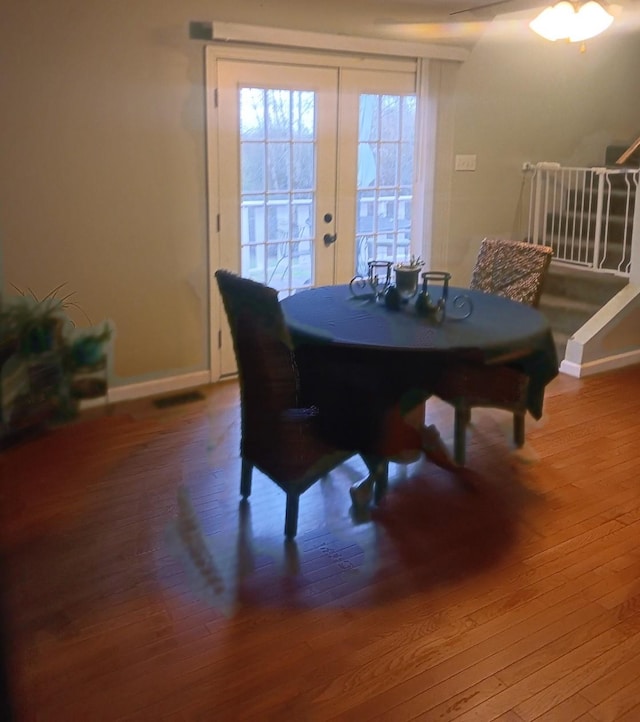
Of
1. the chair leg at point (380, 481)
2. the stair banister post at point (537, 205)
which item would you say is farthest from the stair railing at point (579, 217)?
the chair leg at point (380, 481)

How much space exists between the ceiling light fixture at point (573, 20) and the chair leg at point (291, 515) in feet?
7.54

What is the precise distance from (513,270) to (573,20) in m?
1.14

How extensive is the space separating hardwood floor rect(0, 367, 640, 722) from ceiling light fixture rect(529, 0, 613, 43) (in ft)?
6.02

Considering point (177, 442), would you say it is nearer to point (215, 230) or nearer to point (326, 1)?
point (215, 230)

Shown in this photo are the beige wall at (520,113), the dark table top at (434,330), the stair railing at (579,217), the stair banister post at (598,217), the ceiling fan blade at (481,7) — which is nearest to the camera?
the dark table top at (434,330)

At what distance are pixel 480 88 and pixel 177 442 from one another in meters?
3.18

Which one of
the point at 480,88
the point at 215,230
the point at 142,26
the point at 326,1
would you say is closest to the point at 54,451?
the point at 215,230

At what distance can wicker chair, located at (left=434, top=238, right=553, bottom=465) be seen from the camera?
309 centimetres

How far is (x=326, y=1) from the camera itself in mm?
4148

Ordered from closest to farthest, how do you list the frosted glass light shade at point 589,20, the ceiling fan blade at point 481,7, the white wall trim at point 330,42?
the frosted glass light shade at point 589,20 < the white wall trim at point 330,42 < the ceiling fan blade at point 481,7

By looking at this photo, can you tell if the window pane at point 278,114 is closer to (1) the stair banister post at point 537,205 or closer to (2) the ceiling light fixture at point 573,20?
(2) the ceiling light fixture at point 573,20

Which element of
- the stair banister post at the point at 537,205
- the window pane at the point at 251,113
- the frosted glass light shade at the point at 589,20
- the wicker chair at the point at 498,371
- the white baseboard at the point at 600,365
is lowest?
the white baseboard at the point at 600,365

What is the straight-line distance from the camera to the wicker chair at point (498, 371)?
3.09 m

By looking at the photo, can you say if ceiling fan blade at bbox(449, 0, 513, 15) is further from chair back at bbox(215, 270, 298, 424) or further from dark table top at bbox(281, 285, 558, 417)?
chair back at bbox(215, 270, 298, 424)
